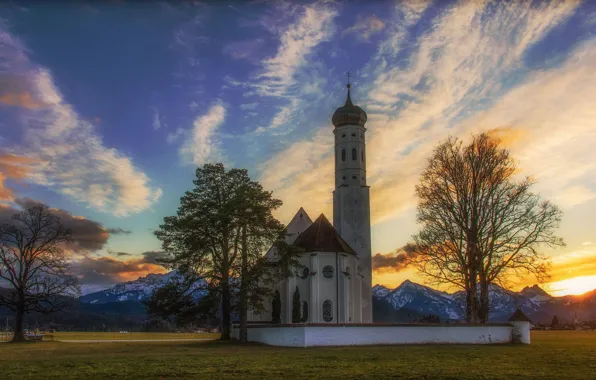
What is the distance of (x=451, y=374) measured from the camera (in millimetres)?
17609

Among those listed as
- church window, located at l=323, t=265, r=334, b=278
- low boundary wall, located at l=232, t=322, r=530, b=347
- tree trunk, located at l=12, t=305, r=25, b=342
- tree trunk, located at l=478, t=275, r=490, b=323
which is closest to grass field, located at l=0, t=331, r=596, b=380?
low boundary wall, located at l=232, t=322, r=530, b=347

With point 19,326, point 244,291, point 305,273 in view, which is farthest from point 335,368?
point 305,273

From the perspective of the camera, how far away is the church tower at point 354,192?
58.8 metres

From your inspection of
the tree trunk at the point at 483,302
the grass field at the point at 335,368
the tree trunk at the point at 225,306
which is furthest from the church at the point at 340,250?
the grass field at the point at 335,368

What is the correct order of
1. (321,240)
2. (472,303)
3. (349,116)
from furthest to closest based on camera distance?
(349,116), (321,240), (472,303)

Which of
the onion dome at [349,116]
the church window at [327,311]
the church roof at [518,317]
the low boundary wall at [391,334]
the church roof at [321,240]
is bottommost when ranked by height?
the low boundary wall at [391,334]

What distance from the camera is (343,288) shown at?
51844 mm

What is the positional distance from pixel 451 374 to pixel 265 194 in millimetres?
25926

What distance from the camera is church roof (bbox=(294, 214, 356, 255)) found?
2076 inches

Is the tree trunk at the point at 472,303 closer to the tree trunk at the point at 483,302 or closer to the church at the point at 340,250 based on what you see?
the tree trunk at the point at 483,302

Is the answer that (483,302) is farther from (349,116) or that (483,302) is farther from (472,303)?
(349,116)

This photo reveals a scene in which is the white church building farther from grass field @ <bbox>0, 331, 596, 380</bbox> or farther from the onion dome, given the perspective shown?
grass field @ <bbox>0, 331, 596, 380</bbox>

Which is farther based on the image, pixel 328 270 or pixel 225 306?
pixel 328 270

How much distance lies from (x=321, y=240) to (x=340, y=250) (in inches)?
76.6
